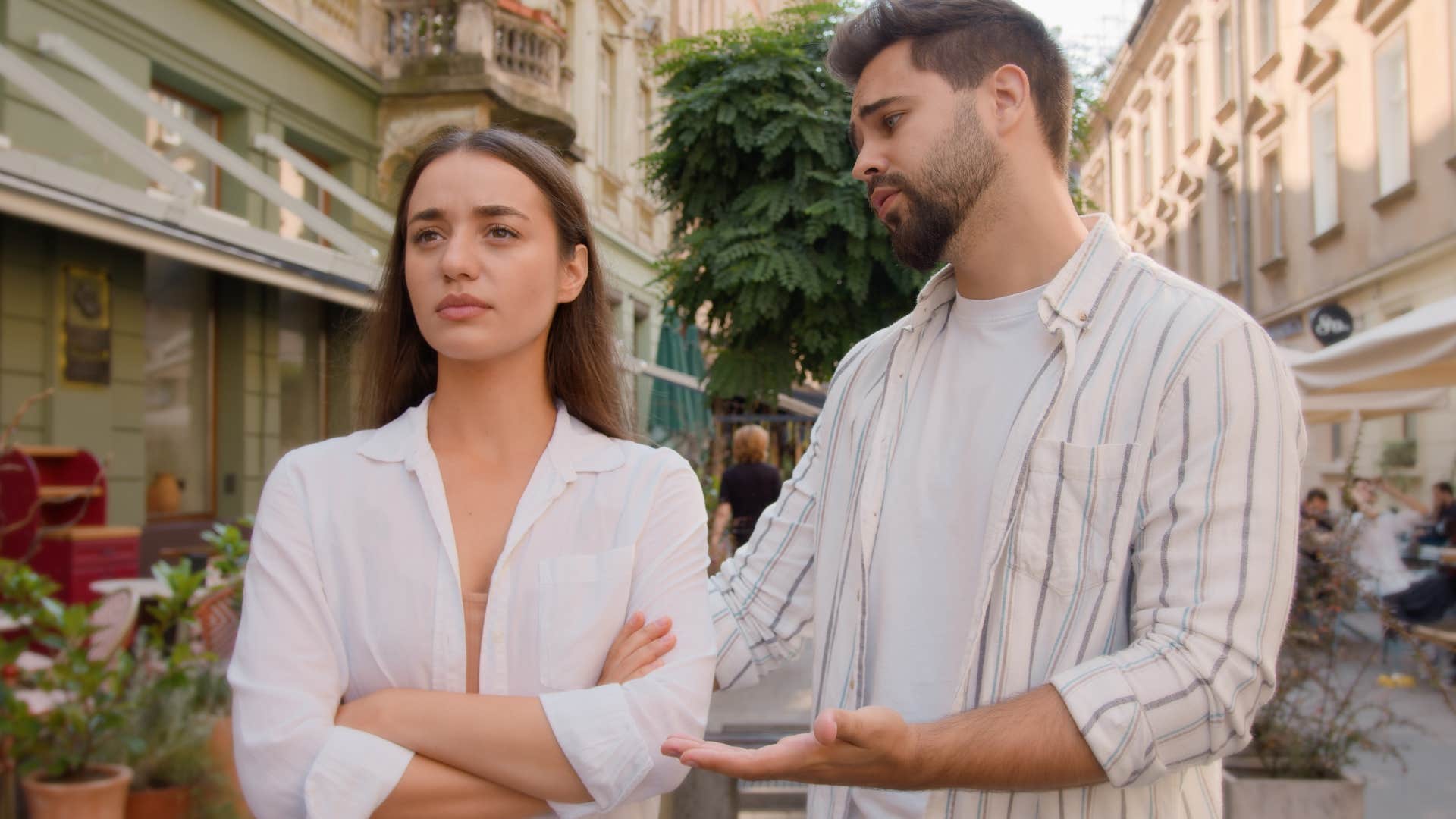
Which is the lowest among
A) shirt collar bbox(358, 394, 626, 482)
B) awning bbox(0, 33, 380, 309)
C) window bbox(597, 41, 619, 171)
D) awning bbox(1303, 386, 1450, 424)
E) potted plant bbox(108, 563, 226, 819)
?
potted plant bbox(108, 563, 226, 819)

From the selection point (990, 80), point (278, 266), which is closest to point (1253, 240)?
point (278, 266)

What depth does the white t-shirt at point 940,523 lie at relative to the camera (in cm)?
171

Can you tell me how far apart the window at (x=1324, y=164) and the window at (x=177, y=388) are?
1440cm

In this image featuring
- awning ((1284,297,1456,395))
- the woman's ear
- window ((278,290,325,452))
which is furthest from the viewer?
window ((278,290,325,452))

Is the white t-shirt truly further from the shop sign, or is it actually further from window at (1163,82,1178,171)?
window at (1163,82,1178,171)

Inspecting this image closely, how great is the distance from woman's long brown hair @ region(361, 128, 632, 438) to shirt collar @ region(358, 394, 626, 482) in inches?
2.8

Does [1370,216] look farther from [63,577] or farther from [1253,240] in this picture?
[63,577]

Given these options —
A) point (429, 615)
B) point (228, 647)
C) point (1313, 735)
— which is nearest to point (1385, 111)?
point (1313, 735)

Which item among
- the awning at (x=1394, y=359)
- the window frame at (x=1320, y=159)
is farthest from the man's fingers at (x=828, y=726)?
the window frame at (x=1320, y=159)

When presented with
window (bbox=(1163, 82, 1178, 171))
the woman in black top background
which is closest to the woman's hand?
the woman in black top background

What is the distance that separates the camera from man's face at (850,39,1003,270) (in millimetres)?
1784

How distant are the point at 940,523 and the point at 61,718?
279cm

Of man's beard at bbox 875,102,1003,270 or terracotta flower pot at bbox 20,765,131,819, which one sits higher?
man's beard at bbox 875,102,1003,270

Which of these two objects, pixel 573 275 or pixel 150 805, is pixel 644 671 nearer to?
pixel 573 275
